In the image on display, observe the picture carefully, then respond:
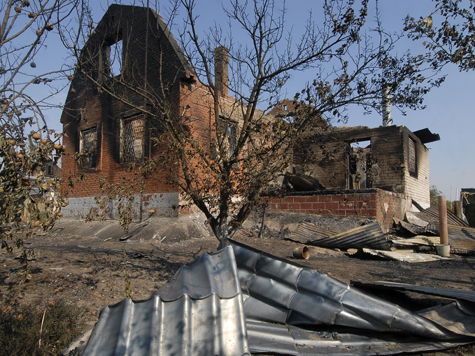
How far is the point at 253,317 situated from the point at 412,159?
13829mm

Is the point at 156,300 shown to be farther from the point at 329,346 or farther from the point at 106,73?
the point at 106,73

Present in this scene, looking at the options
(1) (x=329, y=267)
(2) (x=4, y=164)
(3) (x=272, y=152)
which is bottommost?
(1) (x=329, y=267)

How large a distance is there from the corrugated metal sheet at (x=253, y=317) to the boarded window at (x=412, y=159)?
12770mm

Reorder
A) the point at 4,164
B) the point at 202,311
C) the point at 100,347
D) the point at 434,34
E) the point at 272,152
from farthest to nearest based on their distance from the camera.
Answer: the point at 434,34, the point at 272,152, the point at 4,164, the point at 202,311, the point at 100,347

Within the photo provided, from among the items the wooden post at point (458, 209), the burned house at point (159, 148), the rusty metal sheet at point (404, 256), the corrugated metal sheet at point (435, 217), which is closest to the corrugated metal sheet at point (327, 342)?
the burned house at point (159, 148)

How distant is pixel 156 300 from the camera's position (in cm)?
224

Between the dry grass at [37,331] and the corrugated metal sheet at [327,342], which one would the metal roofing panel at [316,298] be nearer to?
the corrugated metal sheet at [327,342]

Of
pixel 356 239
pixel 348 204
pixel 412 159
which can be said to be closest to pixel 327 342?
pixel 356 239

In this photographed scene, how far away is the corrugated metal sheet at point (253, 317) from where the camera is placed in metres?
2.04

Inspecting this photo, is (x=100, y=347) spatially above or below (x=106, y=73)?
below

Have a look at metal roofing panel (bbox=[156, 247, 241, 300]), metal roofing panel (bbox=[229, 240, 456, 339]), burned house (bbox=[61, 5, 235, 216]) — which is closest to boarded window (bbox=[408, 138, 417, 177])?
burned house (bbox=[61, 5, 235, 216])

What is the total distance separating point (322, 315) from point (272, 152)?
230 centimetres

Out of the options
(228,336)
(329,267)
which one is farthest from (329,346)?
(329,267)

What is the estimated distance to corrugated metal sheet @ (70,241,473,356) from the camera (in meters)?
2.04
